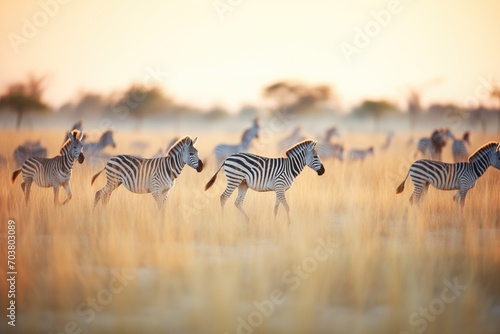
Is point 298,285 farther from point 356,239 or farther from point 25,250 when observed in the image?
point 25,250

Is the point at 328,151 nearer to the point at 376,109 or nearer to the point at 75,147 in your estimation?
the point at 75,147

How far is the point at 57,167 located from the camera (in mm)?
8609

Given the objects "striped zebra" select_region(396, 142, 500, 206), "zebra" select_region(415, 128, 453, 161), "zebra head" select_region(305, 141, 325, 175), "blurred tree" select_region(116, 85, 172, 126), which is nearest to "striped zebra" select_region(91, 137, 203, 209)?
"zebra head" select_region(305, 141, 325, 175)

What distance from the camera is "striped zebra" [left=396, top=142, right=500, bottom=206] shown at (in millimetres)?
9000

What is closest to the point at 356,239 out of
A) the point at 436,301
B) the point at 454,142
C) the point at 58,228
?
the point at 436,301

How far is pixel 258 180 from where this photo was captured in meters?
8.64

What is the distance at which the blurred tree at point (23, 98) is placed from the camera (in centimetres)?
2559

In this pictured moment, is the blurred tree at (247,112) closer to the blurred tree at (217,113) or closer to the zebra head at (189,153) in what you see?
the blurred tree at (217,113)

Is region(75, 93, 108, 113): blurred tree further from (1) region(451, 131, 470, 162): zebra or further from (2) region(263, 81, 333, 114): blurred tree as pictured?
(1) region(451, 131, 470, 162): zebra

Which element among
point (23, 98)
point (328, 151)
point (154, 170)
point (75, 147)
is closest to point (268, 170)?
point (154, 170)

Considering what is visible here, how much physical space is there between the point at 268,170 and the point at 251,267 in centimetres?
242

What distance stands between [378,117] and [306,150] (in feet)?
92.0

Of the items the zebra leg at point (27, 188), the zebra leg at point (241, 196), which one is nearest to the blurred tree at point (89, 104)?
the zebra leg at point (27, 188)

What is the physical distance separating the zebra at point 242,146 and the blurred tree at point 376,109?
21622 millimetres
